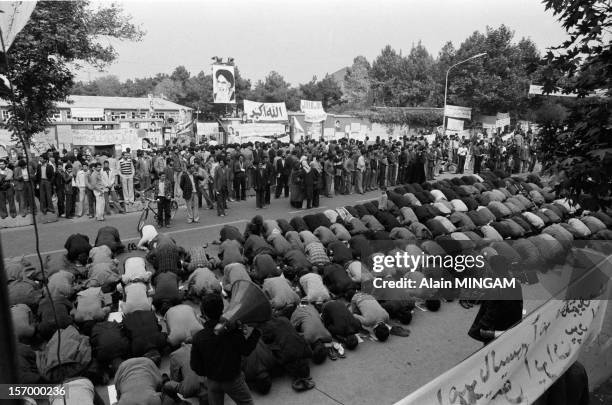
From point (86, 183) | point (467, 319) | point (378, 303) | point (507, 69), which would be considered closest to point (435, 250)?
point (467, 319)

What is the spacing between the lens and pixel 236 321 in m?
3.79

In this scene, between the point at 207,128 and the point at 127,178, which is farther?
the point at 207,128

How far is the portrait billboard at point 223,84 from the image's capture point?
31.4 metres

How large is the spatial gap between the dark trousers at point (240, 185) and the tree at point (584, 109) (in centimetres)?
1141

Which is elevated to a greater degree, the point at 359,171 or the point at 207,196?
the point at 359,171

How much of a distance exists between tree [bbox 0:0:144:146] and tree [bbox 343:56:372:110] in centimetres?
3986

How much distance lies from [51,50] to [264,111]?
1905 cm

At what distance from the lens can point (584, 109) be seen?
15.1 feet

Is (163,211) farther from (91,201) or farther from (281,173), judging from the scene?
(281,173)

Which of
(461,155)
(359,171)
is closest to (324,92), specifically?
(461,155)

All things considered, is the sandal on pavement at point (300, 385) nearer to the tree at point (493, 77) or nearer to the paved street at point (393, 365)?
the paved street at point (393, 365)

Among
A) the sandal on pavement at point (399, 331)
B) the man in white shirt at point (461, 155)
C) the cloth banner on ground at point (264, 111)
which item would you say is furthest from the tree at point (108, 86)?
the sandal on pavement at point (399, 331)

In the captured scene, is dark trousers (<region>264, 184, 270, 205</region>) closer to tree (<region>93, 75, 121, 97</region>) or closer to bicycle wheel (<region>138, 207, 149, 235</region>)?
bicycle wheel (<region>138, 207, 149, 235</region>)

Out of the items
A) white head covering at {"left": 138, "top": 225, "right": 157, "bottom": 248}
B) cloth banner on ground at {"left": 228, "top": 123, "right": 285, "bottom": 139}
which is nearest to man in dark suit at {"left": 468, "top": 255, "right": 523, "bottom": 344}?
white head covering at {"left": 138, "top": 225, "right": 157, "bottom": 248}
